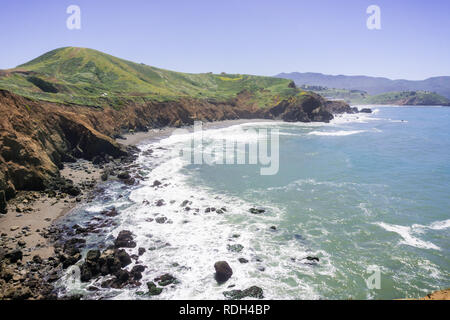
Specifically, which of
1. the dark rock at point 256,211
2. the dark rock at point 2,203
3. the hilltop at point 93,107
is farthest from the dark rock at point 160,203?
the dark rock at point 2,203

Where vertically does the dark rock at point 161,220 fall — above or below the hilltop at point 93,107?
below

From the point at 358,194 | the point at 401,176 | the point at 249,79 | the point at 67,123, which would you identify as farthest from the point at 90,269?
the point at 249,79

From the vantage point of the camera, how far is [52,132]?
39.9 m

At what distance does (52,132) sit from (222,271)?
119 feet

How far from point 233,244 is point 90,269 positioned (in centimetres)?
1092

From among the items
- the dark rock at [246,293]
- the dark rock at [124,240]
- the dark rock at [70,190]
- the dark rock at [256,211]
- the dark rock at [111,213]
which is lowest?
the dark rock at [246,293]

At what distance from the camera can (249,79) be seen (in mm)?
166500

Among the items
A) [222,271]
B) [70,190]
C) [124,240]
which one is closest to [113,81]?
[70,190]

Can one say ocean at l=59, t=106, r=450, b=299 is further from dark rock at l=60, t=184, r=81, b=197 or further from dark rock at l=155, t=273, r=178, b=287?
dark rock at l=60, t=184, r=81, b=197

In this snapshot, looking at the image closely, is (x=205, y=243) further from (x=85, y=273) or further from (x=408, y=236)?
(x=408, y=236)

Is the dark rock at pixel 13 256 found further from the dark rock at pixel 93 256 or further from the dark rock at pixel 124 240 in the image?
the dark rock at pixel 124 240

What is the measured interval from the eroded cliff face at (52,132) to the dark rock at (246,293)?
22511mm

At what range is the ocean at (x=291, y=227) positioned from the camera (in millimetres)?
17672

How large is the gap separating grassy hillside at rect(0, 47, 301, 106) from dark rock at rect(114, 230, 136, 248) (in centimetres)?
4271
